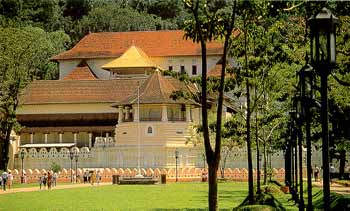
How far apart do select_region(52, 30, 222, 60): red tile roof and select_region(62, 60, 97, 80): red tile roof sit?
1.79 meters

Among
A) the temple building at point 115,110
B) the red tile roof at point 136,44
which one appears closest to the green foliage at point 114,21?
the red tile roof at point 136,44

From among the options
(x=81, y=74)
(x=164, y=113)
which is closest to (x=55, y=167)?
(x=164, y=113)

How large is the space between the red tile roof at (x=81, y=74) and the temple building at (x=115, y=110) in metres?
0.13

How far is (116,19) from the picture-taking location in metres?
127

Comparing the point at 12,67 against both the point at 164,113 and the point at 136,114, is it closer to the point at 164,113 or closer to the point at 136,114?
the point at 136,114

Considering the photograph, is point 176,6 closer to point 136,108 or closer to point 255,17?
point 136,108

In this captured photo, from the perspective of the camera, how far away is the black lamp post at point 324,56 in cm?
979

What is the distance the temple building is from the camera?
66750mm

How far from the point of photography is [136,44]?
99750 mm

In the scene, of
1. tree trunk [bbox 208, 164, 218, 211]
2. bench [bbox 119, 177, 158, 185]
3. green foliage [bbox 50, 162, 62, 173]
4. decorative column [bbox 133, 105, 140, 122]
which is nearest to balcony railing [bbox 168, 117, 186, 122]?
decorative column [bbox 133, 105, 140, 122]

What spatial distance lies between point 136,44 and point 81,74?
9.76 metres

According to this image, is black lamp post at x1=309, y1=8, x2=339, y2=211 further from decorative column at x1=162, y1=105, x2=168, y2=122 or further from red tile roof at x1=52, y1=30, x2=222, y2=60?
red tile roof at x1=52, y1=30, x2=222, y2=60

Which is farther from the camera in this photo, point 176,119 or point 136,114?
point 136,114

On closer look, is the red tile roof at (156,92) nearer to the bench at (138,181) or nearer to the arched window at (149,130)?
the arched window at (149,130)
